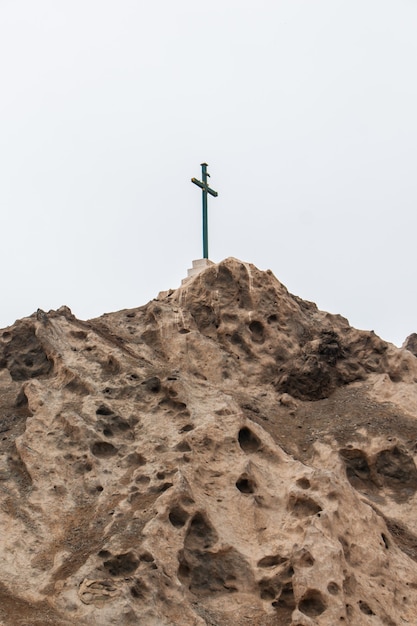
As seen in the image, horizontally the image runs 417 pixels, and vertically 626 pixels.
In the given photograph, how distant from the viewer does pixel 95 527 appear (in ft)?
72.3

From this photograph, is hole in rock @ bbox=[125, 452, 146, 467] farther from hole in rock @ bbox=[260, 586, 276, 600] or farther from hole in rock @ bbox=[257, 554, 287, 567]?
hole in rock @ bbox=[260, 586, 276, 600]

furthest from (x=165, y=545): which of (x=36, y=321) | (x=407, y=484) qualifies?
(x=36, y=321)

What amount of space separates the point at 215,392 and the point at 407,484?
5.38 metres

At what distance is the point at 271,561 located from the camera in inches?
853

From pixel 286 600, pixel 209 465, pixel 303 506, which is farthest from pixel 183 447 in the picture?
pixel 286 600

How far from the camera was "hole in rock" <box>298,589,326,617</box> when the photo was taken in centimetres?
2009

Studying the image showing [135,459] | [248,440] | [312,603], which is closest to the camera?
[312,603]

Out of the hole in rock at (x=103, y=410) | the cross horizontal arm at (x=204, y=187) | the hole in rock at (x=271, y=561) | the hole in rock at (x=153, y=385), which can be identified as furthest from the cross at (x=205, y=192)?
the hole in rock at (x=271, y=561)

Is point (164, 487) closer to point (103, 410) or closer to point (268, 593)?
point (268, 593)

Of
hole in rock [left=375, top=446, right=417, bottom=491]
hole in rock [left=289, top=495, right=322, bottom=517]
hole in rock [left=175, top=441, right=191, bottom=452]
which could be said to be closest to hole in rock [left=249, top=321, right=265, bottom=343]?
hole in rock [left=375, top=446, right=417, bottom=491]

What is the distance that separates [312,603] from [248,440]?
5.72m

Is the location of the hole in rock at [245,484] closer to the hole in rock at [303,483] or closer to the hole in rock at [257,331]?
the hole in rock at [303,483]

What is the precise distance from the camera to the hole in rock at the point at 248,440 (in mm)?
25078

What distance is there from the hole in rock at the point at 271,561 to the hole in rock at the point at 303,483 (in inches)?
88.4
